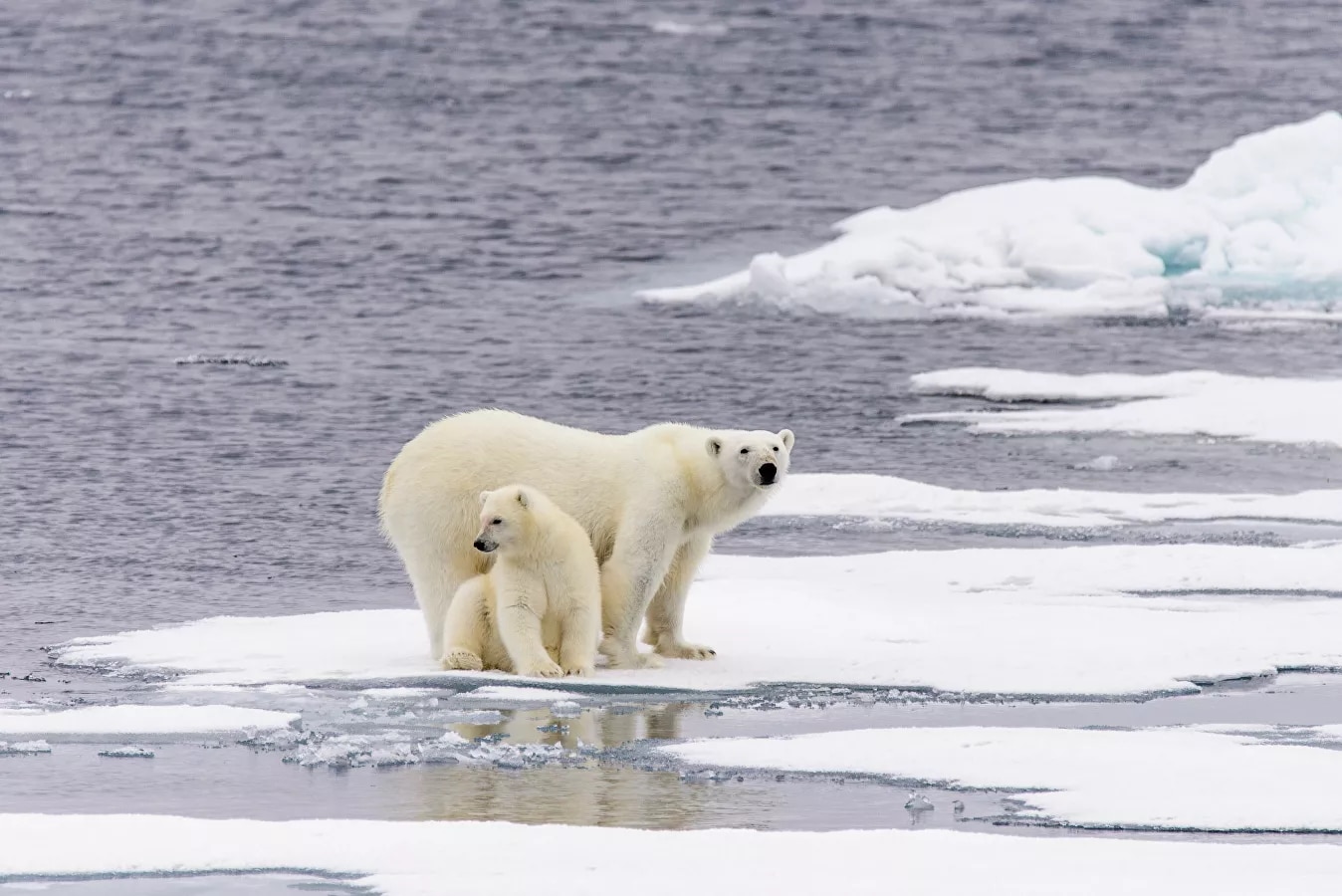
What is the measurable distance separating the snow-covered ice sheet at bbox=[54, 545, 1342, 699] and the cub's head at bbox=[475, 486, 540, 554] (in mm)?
504

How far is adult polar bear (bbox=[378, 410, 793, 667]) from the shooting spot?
8461 millimetres

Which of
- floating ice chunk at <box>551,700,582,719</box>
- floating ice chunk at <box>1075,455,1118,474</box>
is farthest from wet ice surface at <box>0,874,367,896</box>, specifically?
floating ice chunk at <box>1075,455,1118,474</box>

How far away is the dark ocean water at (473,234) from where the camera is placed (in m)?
13.4

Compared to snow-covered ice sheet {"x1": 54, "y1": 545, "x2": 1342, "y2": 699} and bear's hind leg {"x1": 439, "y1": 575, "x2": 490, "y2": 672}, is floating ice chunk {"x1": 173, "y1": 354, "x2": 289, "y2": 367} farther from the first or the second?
bear's hind leg {"x1": 439, "y1": 575, "x2": 490, "y2": 672}

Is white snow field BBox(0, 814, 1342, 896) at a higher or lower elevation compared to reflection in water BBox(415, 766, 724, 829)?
lower

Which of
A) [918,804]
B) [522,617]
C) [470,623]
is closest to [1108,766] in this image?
[918,804]

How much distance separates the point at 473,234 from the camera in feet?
83.7

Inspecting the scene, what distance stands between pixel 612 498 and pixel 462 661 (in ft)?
2.88

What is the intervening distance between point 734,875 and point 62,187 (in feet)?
77.8

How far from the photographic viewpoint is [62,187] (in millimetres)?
27672

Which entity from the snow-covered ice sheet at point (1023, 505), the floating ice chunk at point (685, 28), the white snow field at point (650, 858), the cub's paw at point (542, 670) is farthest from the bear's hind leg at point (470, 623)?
the floating ice chunk at point (685, 28)

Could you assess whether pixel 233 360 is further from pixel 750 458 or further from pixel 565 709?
pixel 565 709

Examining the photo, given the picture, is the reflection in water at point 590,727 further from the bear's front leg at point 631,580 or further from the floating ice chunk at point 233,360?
the floating ice chunk at point 233,360

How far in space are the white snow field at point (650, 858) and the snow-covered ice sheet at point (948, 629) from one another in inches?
78.8
